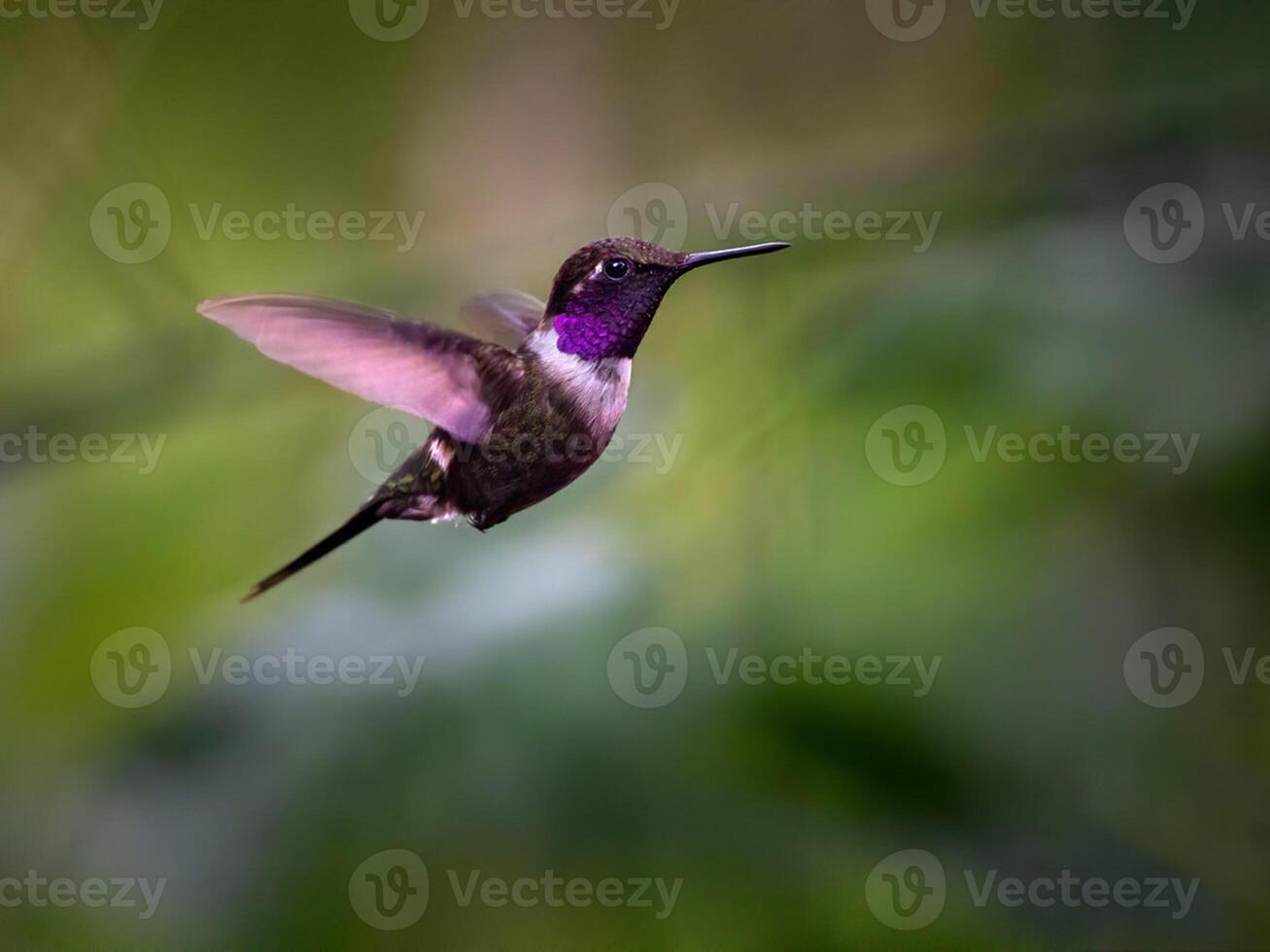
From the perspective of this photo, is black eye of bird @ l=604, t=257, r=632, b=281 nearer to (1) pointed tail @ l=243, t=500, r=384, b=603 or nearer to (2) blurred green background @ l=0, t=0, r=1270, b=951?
(1) pointed tail @ l=243, t=500, r=384, b=603

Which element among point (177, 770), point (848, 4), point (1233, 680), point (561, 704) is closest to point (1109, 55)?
point (848, 4)

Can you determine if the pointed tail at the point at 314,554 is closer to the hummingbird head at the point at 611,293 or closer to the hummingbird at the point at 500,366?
the hummingbird at the point at 500,366

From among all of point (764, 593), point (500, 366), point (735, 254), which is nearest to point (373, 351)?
point (500, 366)

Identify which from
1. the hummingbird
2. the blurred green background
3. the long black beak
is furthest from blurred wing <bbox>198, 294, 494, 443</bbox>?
→ the blurred green background

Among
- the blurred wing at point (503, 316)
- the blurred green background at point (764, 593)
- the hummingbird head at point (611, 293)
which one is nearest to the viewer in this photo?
the hummingbird head at point (611, 293)

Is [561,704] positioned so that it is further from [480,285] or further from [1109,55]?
[1109,55]

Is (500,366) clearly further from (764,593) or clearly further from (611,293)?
(764,593)

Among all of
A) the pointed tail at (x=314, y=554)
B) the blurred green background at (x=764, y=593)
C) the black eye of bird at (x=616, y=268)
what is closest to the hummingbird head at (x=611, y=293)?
the black eye of bird at (x=616, y=268)

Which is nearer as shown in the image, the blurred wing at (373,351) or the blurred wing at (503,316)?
the blurred wing at (373,351)
